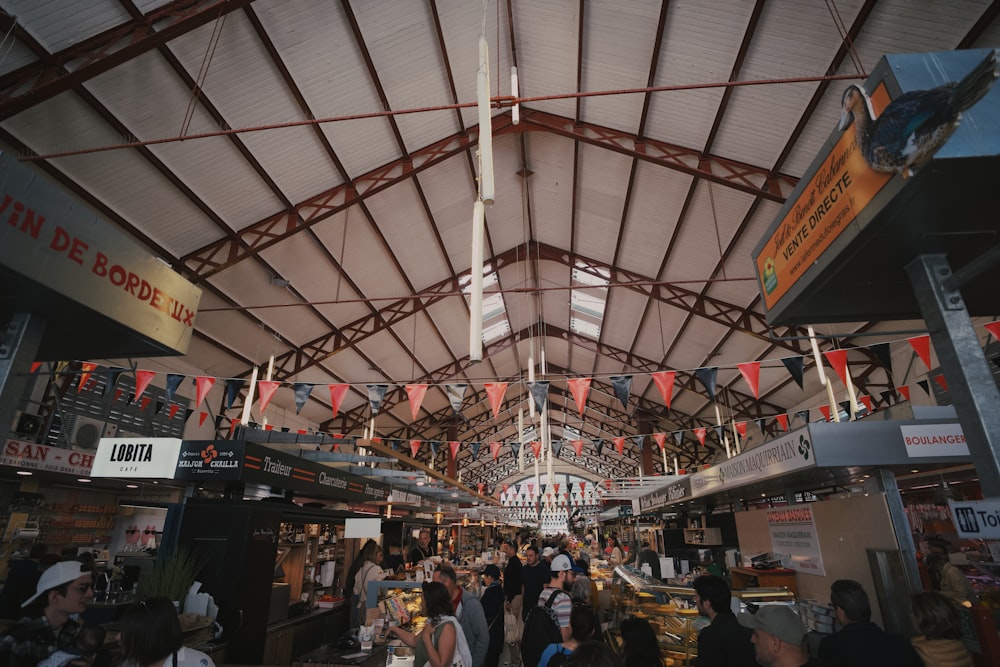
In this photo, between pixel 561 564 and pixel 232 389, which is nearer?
pixel 561 564

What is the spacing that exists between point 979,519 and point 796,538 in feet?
18.2

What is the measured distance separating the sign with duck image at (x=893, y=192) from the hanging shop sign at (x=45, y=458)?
10.3 m

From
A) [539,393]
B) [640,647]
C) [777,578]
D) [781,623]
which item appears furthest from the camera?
[539,393]

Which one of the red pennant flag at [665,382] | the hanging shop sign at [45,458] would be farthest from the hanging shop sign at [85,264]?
the red pennant flag at [665,382]

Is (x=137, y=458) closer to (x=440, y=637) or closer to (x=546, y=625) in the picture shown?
(x=440, y=637)

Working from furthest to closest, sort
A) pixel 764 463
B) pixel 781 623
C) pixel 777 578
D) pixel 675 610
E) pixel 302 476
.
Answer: pixel 302 476 < pixel 777 578 < pixel 764 463 < pixel 675 610 < pixel 781 623

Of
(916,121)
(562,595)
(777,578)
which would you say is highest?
(916,121)

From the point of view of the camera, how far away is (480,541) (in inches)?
1023

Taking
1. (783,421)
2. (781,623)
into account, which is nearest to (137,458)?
(781,623)

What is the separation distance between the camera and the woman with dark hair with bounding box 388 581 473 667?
3.31m

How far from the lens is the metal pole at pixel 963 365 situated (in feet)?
6.49

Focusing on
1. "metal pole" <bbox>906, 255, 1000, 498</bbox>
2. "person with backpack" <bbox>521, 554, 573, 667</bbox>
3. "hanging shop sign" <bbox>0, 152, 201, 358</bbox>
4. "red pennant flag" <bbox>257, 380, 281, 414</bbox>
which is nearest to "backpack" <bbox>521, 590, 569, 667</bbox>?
"person with backpack" <bbox>521, 554, 573, 667</bbox>

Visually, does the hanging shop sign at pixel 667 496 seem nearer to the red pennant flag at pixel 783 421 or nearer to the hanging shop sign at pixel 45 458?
the red pennant flag at pixel 783 421

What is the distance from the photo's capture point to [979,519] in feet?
5.96
